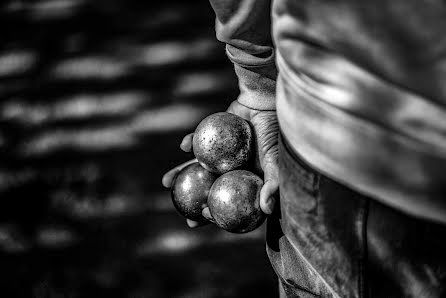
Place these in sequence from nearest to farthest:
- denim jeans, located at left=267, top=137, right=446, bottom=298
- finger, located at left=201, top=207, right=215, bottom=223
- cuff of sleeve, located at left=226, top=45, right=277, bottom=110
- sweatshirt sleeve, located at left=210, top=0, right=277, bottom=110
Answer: denim jeans, located at left=267, top=137, right=446, bottom=298 < sweatshirt sleeve, located at left=210, top=0, right=277, bottom=110 < cuff of sleeve, located at left=226, top=45, right=277, bottom=110 < finger, located at left=201, top=207, right=215, bottom=223

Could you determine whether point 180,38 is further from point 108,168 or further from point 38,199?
point 38,199

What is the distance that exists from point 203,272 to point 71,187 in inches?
21.3

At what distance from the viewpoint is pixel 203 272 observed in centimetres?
175

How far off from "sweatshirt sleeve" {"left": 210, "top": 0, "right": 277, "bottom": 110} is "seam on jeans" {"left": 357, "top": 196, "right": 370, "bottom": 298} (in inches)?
14.1

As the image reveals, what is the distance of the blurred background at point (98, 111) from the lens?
1858 millimetres

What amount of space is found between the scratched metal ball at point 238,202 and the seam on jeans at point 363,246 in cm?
31

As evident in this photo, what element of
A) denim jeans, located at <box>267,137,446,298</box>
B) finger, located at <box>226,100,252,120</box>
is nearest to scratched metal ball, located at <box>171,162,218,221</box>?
finger, located at <box>226,100,252,120</box>

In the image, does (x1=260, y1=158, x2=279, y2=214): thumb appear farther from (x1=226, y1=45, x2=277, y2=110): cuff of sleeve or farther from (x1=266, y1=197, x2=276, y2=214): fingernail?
(x1=226, y1=45, x2=277, y2=110): cuff of sleeve

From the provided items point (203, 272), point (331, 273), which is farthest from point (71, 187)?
point (331, 273)

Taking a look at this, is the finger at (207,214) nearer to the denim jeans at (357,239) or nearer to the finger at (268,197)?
the finger at (268,197)

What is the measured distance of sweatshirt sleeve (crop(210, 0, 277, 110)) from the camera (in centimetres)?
85

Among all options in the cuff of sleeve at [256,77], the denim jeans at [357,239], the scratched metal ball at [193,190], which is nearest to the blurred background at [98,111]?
the scratched metal ball at [193,190]

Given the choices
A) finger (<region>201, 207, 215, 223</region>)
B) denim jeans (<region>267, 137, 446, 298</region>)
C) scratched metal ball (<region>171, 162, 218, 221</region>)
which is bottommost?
finger (<region>201, 207, 215, 223</region>)

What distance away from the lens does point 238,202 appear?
3.20 feet
